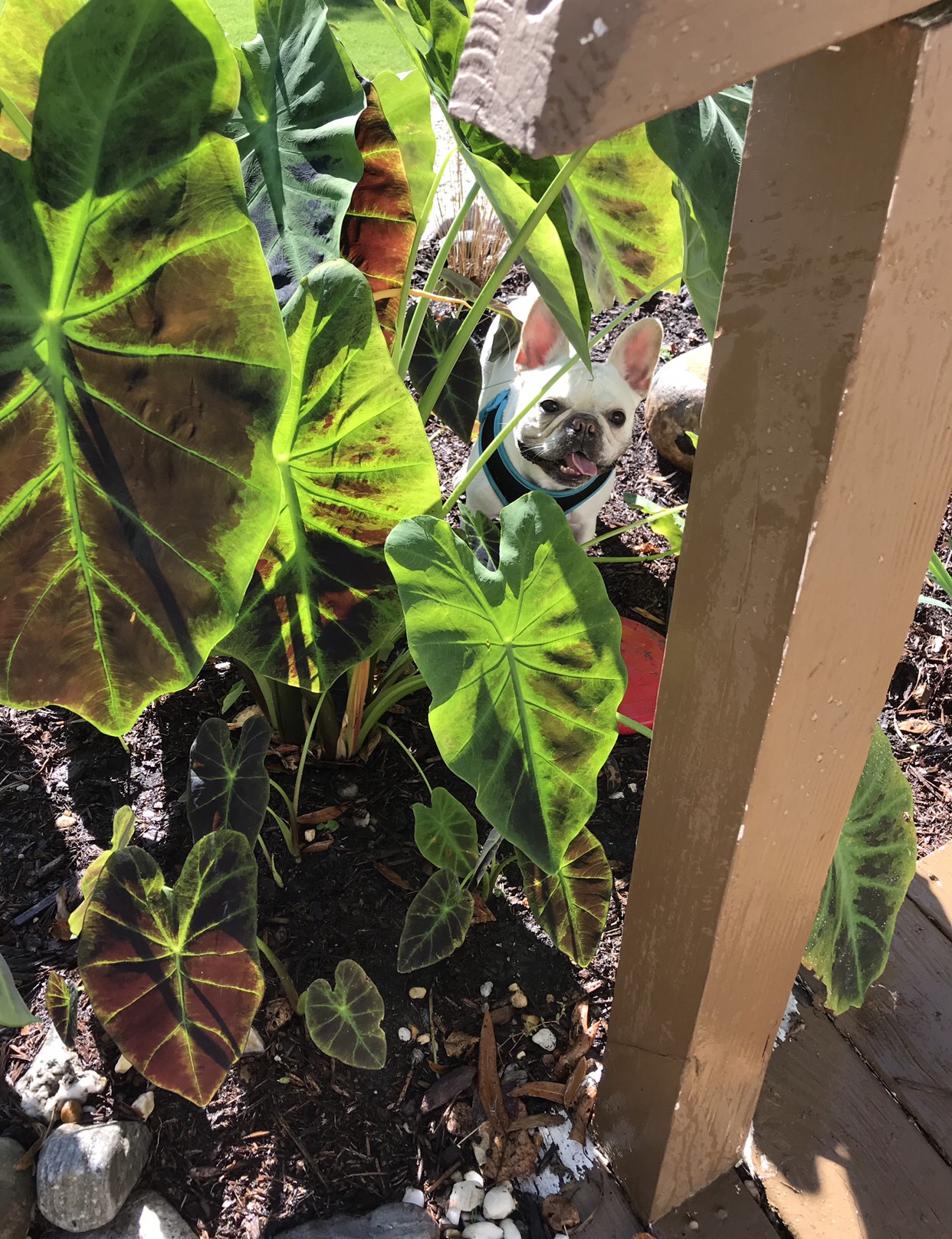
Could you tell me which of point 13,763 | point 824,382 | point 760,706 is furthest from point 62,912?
point 824,382

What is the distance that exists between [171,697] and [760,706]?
1.15 meters

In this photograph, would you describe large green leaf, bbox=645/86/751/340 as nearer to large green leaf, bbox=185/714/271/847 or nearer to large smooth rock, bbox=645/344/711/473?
large green leaf, bbox=185/714/271/847

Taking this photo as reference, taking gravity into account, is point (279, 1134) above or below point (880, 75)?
below

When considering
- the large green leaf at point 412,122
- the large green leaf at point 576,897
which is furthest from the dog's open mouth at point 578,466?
the large green leaf at point 576,897

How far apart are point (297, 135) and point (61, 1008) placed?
101 centimetres

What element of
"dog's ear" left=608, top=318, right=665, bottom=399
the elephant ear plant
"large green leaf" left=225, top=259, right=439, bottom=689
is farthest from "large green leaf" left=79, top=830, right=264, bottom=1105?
"dog's ear" left=608, top=318, right=665, bottom=399

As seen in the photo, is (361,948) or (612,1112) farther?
(361,948)

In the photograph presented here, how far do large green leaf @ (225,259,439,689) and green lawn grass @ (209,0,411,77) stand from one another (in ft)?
8.87

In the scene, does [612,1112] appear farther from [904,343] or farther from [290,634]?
[904,343]

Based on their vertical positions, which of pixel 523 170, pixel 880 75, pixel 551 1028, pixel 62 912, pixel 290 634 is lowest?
pixel 551 1028

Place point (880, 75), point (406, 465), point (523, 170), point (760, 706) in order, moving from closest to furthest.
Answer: point (880, 75), point (760, 706), point (406, 465), point (523, 170)

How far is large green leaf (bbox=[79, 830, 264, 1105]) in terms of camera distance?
2.98 ft

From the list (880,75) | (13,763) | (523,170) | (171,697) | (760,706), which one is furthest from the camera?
Result: (171,697)

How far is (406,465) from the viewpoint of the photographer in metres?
0.92
